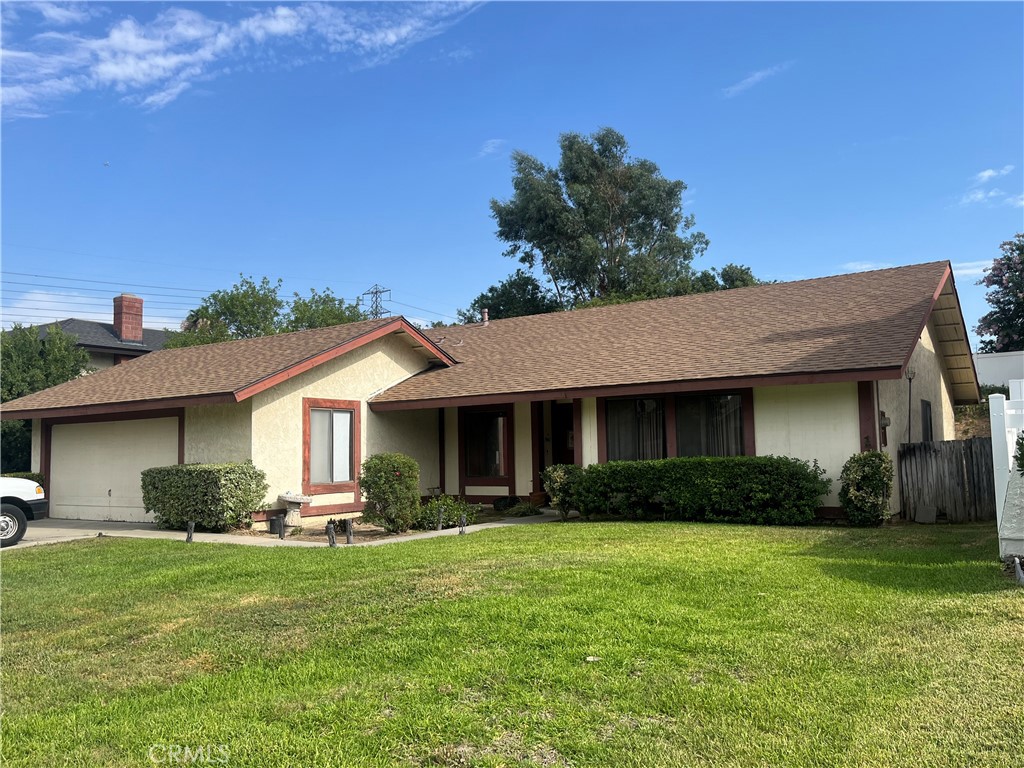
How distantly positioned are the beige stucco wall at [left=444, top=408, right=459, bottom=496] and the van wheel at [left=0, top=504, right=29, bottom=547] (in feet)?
28.9

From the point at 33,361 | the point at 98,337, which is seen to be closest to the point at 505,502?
the point at 33,361

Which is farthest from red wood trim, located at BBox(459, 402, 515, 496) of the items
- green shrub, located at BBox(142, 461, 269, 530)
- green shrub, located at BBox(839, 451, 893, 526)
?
green shrub, located at BBox(839, 451, 893, 526)

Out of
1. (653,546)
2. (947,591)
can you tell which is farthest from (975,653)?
(653,546)

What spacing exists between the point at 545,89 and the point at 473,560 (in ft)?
48.0

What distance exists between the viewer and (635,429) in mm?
15445

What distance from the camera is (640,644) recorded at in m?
5.30

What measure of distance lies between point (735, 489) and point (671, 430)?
220 cm

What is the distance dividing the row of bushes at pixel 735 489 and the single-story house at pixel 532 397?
76 centimetres

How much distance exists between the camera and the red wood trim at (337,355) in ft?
46.7

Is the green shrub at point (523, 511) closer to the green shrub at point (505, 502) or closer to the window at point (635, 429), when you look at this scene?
the green shrub at point (505, 502)

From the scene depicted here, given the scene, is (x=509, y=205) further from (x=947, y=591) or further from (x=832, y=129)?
(x=947, y=591)

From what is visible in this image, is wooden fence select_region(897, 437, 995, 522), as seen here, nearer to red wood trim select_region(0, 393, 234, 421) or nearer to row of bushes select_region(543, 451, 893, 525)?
row of bushes select_region(543, 451, 893, 525)

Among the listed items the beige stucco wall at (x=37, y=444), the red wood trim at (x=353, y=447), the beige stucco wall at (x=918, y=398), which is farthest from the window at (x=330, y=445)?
the beige stucco wall at (x=918, y=398)

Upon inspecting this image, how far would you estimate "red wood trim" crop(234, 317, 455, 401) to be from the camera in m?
14.2
